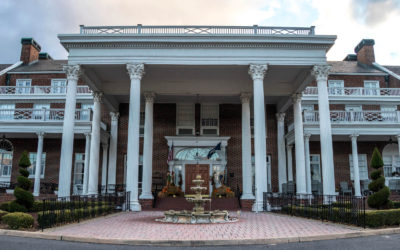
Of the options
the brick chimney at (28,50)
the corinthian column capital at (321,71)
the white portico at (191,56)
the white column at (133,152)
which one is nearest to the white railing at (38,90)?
the brick chimney at (28,50)

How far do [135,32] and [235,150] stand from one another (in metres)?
11.6

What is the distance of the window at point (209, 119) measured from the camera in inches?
1065

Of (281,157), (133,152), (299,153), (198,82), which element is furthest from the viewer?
(281,157)

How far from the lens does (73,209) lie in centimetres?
1314

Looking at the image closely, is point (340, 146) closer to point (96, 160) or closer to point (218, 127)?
point (218, 127)

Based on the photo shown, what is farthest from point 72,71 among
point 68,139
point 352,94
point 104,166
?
point 352,94

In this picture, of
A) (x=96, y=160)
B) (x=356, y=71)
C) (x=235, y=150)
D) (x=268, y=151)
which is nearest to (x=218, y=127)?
(x=235, y=150)

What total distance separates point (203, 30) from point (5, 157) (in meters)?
19.6

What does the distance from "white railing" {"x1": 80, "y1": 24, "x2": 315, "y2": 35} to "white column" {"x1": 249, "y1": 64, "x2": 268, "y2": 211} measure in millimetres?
2244

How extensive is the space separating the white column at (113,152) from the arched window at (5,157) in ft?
28.1

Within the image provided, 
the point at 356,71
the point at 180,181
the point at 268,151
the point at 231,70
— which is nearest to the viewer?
the point at 231,70

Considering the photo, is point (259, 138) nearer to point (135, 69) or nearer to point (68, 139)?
point (135, 69)

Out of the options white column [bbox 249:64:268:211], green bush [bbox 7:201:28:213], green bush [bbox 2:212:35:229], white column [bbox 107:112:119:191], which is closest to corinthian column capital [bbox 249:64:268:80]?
white column [bbox 249:64:268:211]

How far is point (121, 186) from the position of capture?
25.8 meters
